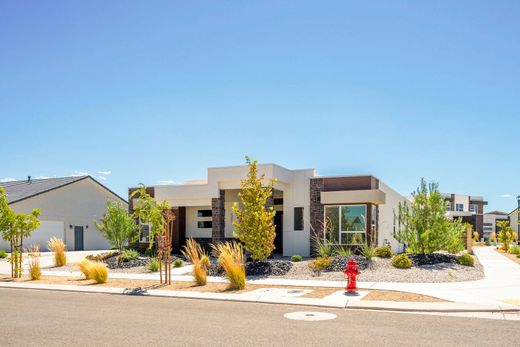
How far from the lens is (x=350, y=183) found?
24781 mm

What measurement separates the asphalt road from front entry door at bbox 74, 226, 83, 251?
30.2 metres

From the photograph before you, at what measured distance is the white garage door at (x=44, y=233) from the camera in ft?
122

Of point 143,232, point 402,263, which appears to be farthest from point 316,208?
point 143,232

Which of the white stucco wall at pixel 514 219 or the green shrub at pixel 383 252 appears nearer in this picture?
the green shrub at pixel 383 252

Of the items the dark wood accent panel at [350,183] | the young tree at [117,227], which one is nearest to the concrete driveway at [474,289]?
the dark wood accent panel at [350,183]

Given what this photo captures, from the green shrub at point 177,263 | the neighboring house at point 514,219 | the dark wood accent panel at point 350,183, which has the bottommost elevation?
the neighboring house at point 514,219

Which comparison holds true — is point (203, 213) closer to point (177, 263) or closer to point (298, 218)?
point (298, 218)

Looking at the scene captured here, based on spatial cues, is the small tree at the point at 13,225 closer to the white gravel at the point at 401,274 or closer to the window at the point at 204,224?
the window at the point at 204,224

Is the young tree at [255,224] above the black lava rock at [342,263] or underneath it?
above

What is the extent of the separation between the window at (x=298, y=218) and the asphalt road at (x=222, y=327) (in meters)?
13.4

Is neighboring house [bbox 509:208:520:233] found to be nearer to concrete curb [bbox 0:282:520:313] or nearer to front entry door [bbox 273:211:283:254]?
front entry door [bbox 273:211:283:254]

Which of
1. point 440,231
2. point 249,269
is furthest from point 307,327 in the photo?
point 440,231

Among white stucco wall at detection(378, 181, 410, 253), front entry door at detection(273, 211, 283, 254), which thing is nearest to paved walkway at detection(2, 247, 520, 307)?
white stucco wall at detection(378, 181, 410, 253)

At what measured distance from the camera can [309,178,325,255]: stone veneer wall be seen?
25.0 meters
